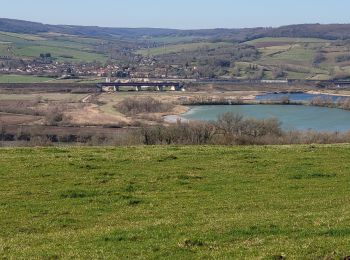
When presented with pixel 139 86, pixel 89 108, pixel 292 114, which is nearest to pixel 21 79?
pixel 139 86

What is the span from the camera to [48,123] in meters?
67.7

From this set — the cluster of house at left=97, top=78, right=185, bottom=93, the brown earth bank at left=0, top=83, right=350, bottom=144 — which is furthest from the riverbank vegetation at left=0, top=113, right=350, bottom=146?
the cluster of house at left=97, top=78, right=185, bottom=93

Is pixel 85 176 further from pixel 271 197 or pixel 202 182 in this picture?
pixel 271 197

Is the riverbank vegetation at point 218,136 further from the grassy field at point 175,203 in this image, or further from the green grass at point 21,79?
the green grass at point 21,79

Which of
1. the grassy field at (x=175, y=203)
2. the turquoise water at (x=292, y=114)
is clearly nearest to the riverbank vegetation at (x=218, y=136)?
the grassy field at (x=175, y=203)

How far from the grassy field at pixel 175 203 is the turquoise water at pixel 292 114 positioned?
48.8 meters

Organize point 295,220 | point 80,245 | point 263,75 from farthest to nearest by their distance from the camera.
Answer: point 263,75 < point 295,220 < point 80,245

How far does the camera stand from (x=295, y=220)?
11781mm

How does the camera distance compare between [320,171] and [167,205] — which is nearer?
[167,205]

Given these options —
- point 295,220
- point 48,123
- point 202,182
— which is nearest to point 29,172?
point 202,182

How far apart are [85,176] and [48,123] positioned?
52009mm

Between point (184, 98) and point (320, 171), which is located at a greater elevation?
point (320, 171)

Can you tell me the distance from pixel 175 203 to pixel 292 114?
243 feet

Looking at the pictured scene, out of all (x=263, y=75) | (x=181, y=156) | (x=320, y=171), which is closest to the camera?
(x=320, y=171)
